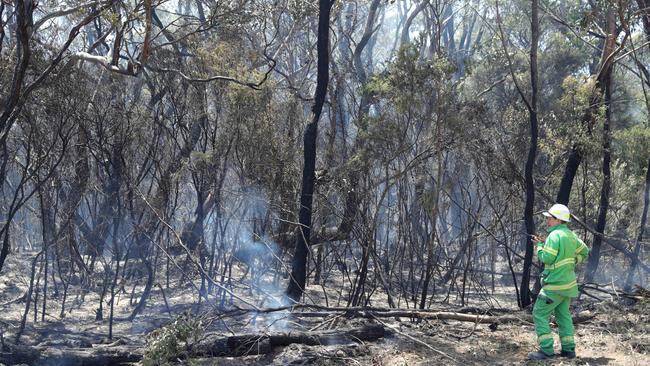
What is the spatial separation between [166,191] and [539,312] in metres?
7.30

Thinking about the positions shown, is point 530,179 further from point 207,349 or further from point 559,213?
point 207,349

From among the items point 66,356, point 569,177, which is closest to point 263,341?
point 66,356

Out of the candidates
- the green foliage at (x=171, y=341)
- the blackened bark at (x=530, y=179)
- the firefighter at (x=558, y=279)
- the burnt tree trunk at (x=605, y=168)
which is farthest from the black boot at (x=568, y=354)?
the burnt tree trunk at (x=605, y=168)

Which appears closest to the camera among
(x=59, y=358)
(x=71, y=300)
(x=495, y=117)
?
(x=59, y=358)

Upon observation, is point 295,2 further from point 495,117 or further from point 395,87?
point 495,117

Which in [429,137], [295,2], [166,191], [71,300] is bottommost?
[71,300]

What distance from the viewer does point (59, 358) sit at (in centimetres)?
726

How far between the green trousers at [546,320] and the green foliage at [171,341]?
3.41 m

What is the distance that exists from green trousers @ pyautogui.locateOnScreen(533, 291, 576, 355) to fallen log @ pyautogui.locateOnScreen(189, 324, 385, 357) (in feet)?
6.00

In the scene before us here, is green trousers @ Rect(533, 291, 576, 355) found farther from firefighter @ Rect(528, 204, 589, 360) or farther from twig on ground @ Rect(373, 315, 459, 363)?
twig on ground @ Rect(373, 315, 459, 363)

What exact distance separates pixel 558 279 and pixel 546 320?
1.52ft

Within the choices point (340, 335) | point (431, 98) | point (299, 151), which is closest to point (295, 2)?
point (299, 151)

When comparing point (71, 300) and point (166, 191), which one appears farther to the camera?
point (71, 300)

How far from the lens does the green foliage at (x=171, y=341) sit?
23.2ft
